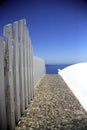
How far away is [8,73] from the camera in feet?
7.69

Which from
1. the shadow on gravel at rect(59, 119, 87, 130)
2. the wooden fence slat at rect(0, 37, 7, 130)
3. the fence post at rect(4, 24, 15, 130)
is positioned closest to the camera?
the wooden fence slat at rect(0, 37, 7, 130)

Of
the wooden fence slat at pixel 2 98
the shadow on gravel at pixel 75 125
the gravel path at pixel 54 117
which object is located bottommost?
the shadow on gravel at pixel 75 125

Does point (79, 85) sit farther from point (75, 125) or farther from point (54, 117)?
point (75, 125)

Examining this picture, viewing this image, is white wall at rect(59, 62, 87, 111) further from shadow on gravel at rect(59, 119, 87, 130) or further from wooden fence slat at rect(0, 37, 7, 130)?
wooden fence slat at rect(0, 37, 7, 130)

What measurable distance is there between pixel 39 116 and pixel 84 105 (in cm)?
117

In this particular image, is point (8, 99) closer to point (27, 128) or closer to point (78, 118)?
point (27, 128)

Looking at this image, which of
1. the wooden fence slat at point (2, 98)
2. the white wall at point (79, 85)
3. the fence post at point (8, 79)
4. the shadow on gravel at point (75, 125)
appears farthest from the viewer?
the white wall at point (79, 85)

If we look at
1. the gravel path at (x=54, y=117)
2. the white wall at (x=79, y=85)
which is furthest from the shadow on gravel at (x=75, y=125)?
the white wall at (x=79, y=85)

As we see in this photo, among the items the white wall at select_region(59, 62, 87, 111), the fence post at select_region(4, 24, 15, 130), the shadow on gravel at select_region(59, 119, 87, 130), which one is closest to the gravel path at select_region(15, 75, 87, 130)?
the shadow on gravel at select_region(59, 119, 87, 130)

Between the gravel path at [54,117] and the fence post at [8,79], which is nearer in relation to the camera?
the fence post at [8,79]

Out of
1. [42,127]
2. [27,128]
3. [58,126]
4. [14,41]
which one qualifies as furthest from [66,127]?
[14,41]

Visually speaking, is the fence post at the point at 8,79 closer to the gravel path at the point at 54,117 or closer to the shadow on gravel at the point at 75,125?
the gravel path at the point at 54,117

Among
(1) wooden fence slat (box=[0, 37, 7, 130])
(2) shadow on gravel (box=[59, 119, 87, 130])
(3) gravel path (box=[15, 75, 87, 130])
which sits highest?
(1) wooden fence slat (box=[0, 37, 7, 130])

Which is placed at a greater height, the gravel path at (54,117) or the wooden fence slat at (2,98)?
the wooden fence slat at (2,98)
